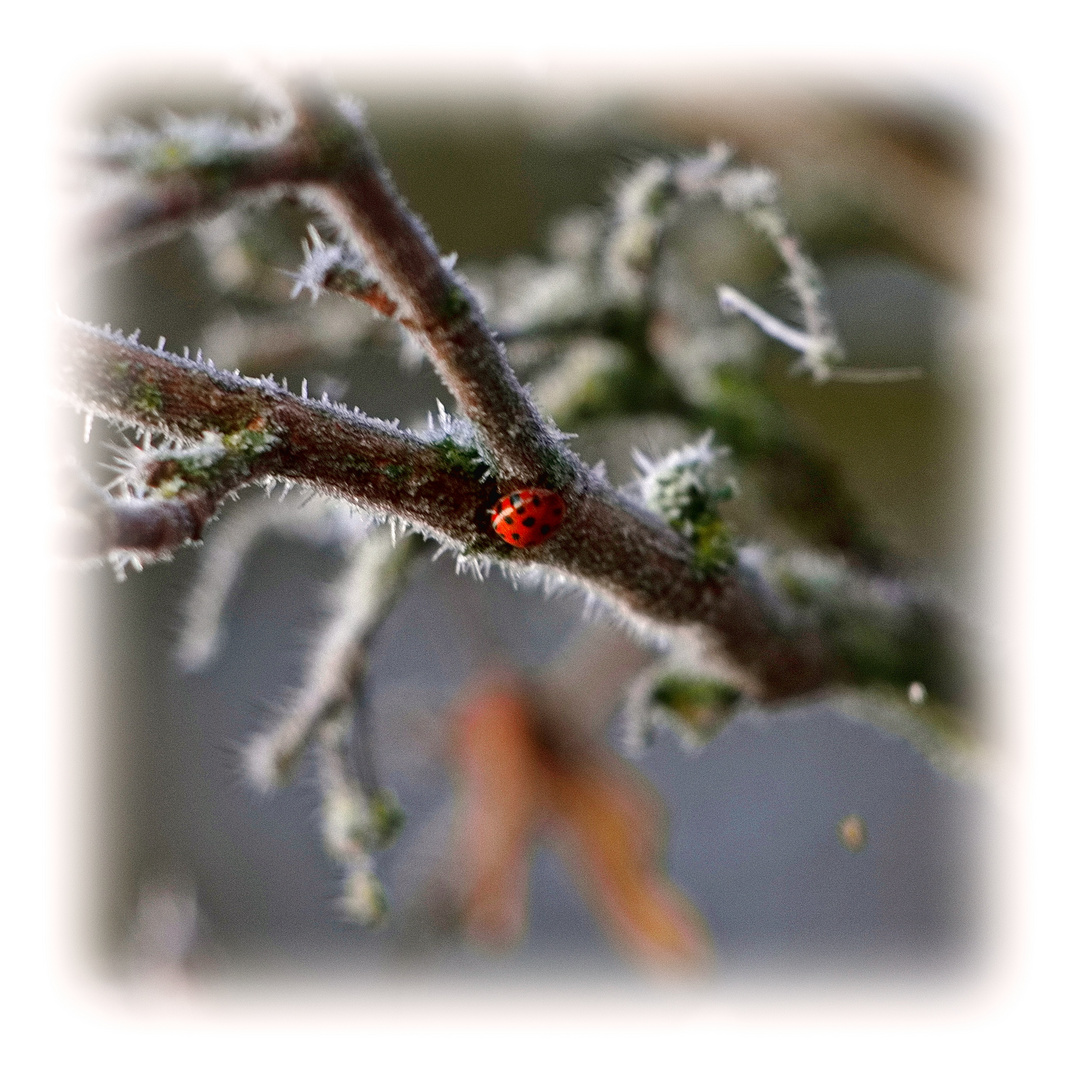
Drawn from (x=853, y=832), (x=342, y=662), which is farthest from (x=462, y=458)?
(x=853, y=832)

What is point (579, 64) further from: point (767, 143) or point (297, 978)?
point (297, 978)

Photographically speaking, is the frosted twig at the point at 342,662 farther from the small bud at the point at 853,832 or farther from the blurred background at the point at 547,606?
the small bud at the point at 853,832

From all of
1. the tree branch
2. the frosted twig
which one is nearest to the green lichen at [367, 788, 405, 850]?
the frosted twig

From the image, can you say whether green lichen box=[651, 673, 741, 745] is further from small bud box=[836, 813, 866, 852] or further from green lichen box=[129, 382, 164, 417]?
green lichen box=[129, 382, 164, 417]

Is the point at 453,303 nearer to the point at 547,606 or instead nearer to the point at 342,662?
the point at 342,662

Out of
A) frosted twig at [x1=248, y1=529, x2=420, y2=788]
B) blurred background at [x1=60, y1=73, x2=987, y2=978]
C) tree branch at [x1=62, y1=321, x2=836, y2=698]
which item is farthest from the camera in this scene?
blurred background at [x1=60, y1=73, x2=987, y2=978]

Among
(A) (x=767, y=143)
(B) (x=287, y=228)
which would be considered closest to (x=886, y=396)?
(A) (x=767, y=143)

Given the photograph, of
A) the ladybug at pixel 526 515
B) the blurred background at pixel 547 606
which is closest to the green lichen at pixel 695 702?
the blurred background at pixel 547 606
